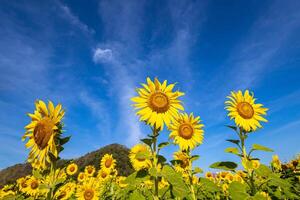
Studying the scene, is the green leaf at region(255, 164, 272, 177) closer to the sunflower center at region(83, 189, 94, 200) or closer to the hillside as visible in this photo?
the sunflower center at region(83, 189, 94, 200)

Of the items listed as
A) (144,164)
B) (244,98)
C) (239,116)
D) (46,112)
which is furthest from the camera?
(144,164)

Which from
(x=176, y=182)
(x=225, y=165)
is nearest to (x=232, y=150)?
(x=225, y=165)

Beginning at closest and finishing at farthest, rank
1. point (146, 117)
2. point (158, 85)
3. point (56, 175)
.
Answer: point (56, 175) < point (146, 117) < point (158, 85)

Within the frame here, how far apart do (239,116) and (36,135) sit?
201 inches

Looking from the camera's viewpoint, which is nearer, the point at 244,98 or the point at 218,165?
the point at 218,165

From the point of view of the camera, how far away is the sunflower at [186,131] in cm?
819

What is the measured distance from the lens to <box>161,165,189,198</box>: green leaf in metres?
4.52

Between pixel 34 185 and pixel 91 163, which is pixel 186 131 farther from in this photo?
pixel 91 163

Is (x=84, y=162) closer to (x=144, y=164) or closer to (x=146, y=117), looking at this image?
(x=144, y=164)

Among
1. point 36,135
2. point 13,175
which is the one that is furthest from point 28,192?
point 13,175

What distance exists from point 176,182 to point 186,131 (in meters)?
4.01

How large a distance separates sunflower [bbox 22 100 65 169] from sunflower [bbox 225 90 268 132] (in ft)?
15.1

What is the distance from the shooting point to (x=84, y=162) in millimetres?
26609

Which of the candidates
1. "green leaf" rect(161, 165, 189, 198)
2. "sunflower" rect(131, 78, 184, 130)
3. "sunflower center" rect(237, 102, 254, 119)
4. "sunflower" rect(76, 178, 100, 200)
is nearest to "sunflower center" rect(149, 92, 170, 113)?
"sunflower" rect(131, 78, 184, 130)
